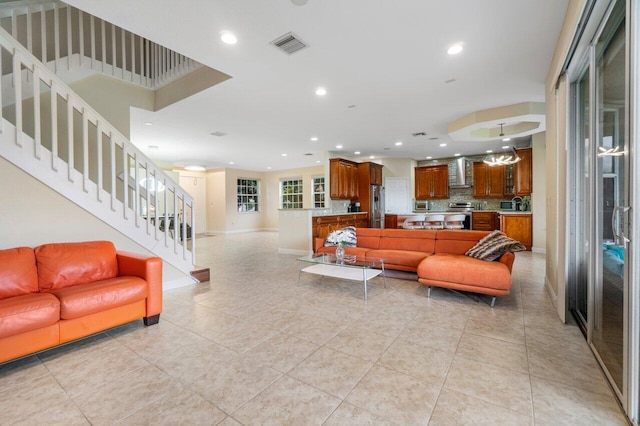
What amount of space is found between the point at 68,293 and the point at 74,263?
514mm

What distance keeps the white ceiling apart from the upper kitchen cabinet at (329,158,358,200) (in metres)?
1.90

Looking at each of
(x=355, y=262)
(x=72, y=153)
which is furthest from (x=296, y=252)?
(x=72, y=153)

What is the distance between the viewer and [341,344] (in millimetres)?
2230

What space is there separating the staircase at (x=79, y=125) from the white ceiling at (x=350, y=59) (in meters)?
0.89

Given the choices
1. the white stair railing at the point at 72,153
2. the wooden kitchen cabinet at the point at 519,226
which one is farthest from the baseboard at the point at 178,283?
the wooden kitchen cabinet at the point at 519,226

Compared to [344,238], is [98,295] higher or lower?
lower

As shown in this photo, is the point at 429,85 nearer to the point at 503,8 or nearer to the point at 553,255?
the point at 503,8

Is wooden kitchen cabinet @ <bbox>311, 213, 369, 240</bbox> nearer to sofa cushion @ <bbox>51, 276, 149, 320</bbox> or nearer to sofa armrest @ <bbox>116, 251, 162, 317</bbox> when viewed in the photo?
sofa armrest @ <bbox>116, 251, 162, 317</bbox>

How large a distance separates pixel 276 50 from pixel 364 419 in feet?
10.9

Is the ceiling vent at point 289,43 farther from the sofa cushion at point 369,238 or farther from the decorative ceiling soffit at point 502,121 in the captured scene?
the decorative ceiling soffit at point 502,121

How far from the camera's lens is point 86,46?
471 cm

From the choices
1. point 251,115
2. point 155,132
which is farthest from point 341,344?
point 155,132

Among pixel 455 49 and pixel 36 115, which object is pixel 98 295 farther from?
pixel 455 49

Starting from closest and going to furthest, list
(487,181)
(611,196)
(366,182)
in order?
(611,196) < (487,181) < (366,182)
